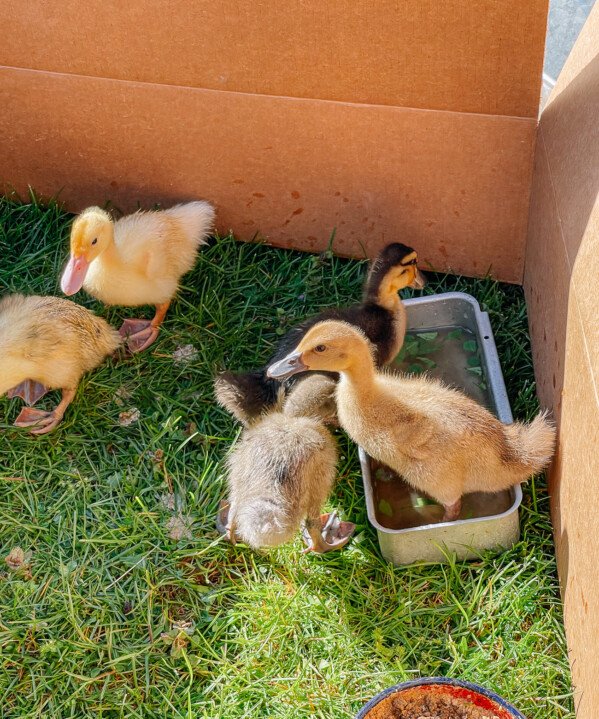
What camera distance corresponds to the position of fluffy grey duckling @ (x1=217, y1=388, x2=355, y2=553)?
86.1 inches

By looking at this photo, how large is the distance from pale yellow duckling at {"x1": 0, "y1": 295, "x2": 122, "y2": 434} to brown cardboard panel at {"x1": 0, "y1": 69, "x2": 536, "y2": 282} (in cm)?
63

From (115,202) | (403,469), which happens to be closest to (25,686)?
(403,469)

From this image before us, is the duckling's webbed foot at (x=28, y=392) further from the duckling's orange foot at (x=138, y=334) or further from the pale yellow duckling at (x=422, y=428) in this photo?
the pale yellow duckling at (x=422, y=428)

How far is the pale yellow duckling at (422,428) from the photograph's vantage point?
2.19 meters

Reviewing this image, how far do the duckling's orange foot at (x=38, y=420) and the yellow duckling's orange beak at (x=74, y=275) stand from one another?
41cm

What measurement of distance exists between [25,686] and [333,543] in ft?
2.96

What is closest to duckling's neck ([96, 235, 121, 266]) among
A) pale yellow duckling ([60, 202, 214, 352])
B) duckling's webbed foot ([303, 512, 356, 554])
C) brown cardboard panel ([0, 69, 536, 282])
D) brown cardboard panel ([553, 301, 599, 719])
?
pale yellow duckling ([60, 202, 214, 352])

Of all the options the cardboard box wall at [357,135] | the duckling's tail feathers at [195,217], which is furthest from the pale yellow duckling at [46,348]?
the cardboard box wall at [357,135]

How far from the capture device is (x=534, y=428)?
2.27 metres

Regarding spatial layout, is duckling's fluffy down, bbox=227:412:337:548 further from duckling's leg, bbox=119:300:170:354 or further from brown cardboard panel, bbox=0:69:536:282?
brown cardboard panel, bbox=0:69:536:282

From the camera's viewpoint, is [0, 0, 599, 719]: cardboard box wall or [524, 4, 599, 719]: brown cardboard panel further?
[0, 0, 599, 719]: cardboard box wall

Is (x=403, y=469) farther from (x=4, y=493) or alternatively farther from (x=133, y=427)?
(x=4, y=493)

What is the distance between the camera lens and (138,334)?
2.98 m

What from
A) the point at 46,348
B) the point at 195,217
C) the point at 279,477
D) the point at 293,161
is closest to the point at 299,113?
the point at 293,161
